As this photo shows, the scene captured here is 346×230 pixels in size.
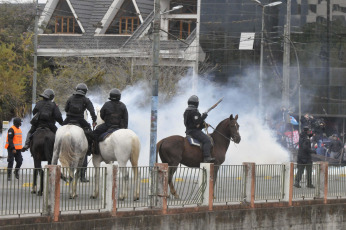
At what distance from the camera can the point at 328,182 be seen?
21516 millimetres

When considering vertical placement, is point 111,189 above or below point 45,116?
below

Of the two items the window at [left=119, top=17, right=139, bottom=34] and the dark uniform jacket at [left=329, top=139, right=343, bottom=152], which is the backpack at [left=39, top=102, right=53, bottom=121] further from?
the window at [left=119, top=17, right=139, bottom=34]

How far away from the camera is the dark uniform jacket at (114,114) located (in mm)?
18062

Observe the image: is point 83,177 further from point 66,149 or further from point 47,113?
point 47,113

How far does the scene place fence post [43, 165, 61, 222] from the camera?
14344mm

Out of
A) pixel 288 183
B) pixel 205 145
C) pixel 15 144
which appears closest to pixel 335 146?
pixel 15 144

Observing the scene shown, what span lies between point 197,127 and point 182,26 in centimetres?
4158

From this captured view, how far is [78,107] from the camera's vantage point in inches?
702

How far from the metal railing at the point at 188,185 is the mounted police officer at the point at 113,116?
1638 millimetres

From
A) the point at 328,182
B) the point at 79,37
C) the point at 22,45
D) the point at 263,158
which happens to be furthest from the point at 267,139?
the point at 79,37

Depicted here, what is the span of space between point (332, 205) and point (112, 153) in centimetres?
669

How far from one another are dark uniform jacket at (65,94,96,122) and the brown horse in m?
1.93

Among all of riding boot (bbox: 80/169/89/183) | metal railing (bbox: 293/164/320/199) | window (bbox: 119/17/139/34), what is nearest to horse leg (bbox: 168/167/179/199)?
riding boot (bbox: 80/169/89/183)

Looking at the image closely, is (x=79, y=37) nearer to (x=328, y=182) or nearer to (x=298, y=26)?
(x=298, y=26)
